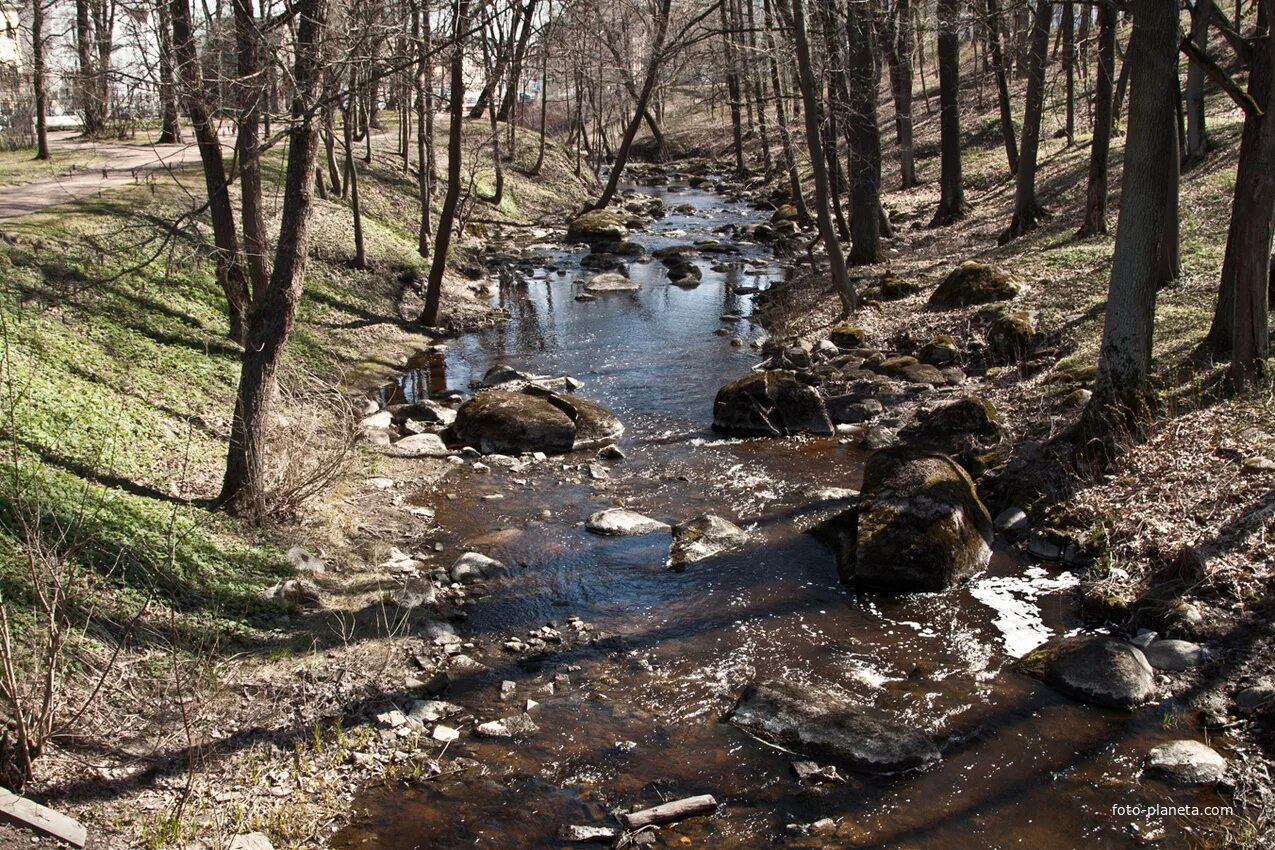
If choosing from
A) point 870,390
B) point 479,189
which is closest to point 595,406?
point 870,390

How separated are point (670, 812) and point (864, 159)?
1700 cm

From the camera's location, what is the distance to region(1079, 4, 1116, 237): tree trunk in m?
16.5

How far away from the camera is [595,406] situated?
13.5 m

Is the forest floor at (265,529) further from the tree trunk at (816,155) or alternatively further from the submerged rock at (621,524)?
the submerged rock at (621,524)

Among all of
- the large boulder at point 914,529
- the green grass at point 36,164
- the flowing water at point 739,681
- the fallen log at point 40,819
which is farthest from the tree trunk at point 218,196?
the green grass at point 36,164

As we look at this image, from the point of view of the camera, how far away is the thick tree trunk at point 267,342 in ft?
27.3

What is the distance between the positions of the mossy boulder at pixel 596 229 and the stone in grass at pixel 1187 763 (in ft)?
→ 79.7

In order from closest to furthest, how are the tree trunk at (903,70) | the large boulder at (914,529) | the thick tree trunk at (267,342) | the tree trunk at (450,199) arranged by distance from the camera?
the thick tree trunk at (267,342) → the large boulder at (914,529) → the tree trunk at (450,199) → the tree trunk at (903,70)

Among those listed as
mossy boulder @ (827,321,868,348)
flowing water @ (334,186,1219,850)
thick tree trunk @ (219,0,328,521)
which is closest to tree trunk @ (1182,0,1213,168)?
mossy boulder @ (827,321,868,348)

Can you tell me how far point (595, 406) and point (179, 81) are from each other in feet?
24.3

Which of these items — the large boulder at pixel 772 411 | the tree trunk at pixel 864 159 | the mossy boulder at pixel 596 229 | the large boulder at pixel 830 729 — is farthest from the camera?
the mossy boulder at pixel 596 229

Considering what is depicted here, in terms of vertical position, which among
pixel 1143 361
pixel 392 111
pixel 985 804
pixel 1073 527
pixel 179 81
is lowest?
pixel 985 804

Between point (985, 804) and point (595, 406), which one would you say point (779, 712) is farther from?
point (595, 406)

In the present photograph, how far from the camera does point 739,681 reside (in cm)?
731
